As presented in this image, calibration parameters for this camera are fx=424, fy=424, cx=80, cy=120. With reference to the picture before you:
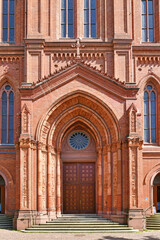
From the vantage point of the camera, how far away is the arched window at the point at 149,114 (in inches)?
1193

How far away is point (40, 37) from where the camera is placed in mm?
30281

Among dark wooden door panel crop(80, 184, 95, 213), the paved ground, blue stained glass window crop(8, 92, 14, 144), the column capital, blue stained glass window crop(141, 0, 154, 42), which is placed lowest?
the paved ground

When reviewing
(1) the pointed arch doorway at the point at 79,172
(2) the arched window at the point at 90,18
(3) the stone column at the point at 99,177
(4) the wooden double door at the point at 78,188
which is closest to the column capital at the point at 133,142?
(3) the stone column at the point at 99,177

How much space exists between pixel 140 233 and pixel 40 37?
49.7 ft

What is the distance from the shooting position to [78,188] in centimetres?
2938

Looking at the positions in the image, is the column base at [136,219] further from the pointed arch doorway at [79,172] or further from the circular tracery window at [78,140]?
the circular tracery window at [78,140]

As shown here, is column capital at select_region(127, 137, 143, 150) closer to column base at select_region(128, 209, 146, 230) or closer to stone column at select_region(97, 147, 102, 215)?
stone column at select_region(97, 147, 102, 215)

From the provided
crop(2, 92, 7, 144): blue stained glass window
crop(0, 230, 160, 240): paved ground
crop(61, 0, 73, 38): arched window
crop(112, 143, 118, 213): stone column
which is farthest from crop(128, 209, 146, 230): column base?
crop(61, 0, 73, 38): arched window

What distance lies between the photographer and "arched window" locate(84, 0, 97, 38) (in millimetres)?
31328

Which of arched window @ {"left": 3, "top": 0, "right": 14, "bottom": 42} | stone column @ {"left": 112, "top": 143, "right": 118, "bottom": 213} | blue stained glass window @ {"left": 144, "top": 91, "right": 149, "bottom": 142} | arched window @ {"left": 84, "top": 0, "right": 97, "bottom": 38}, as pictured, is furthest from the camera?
arched window @ {"left": 3, "top": 0, "right": 14, "bottom": 42}

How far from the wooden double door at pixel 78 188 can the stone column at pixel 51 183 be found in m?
1.42

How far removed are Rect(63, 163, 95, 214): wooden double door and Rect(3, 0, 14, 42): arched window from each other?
1037 centimetres

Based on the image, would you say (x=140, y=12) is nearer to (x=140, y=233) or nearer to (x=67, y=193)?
(x=67, y=193)

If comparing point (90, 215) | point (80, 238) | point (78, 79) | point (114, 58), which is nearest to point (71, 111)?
point (78, 79)
